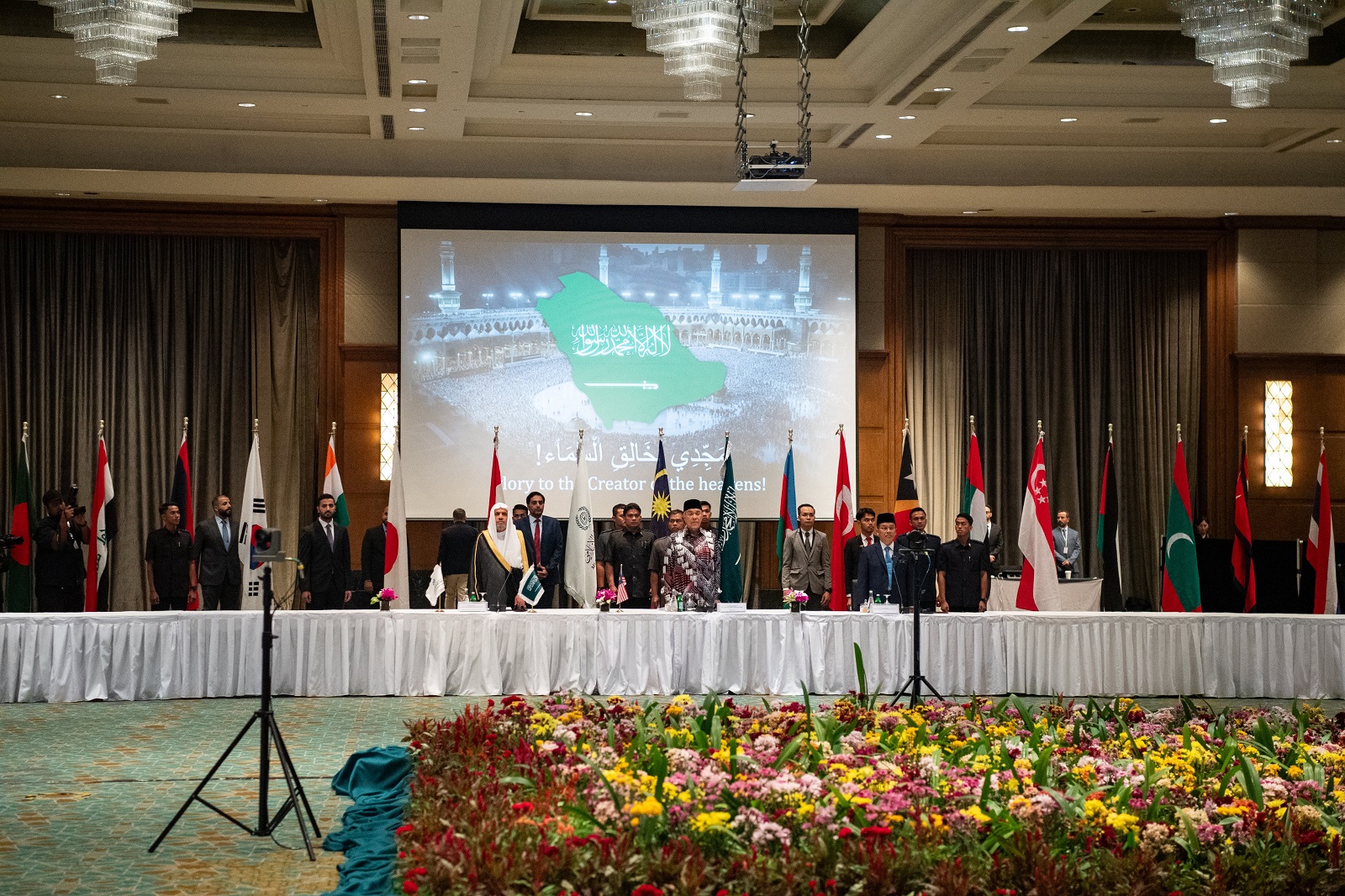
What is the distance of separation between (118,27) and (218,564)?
16.2ft

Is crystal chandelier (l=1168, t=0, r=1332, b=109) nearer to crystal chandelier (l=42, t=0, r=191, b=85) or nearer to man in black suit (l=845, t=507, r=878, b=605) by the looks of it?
man in black suit (l=845, t=507, r=878, b=605)

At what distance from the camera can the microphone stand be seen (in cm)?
828

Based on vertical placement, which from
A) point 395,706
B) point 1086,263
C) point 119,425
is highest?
point 1086,263

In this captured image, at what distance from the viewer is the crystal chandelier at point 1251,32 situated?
740cm

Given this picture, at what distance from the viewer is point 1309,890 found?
14.0 feet

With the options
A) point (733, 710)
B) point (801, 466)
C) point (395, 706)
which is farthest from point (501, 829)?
point (801, 466)

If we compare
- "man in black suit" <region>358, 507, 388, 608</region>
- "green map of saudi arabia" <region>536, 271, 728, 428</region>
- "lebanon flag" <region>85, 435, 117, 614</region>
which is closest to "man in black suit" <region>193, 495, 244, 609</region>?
"lebanon flag" <region>85, 435, 117, 614</region>

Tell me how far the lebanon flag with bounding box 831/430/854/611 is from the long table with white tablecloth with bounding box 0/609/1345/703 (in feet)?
4.07

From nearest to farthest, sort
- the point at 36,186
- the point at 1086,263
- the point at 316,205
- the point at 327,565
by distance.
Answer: the point at 327,565 → the point at 36,186 → the point at 316,205 → the point at 1086,263

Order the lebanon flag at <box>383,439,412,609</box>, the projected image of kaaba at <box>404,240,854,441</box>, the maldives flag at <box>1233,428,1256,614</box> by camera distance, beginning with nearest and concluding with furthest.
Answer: the lebanon flag at <box>383,439,412,609</box> → the maldives flag at <box>1233,428,1256,614</box> → the projected image of kaaba at <box>404,240,854,441</box>

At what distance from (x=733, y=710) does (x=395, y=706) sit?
141 inches

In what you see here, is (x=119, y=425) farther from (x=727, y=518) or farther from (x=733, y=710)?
(x=733, y=710)

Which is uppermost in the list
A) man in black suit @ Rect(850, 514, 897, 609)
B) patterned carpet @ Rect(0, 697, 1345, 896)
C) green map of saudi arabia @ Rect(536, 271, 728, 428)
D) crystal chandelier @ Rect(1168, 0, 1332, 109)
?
crystal chandelier @ Rect(1168, 0, 1332, 109)

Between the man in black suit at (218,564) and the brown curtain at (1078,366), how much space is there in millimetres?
7351
